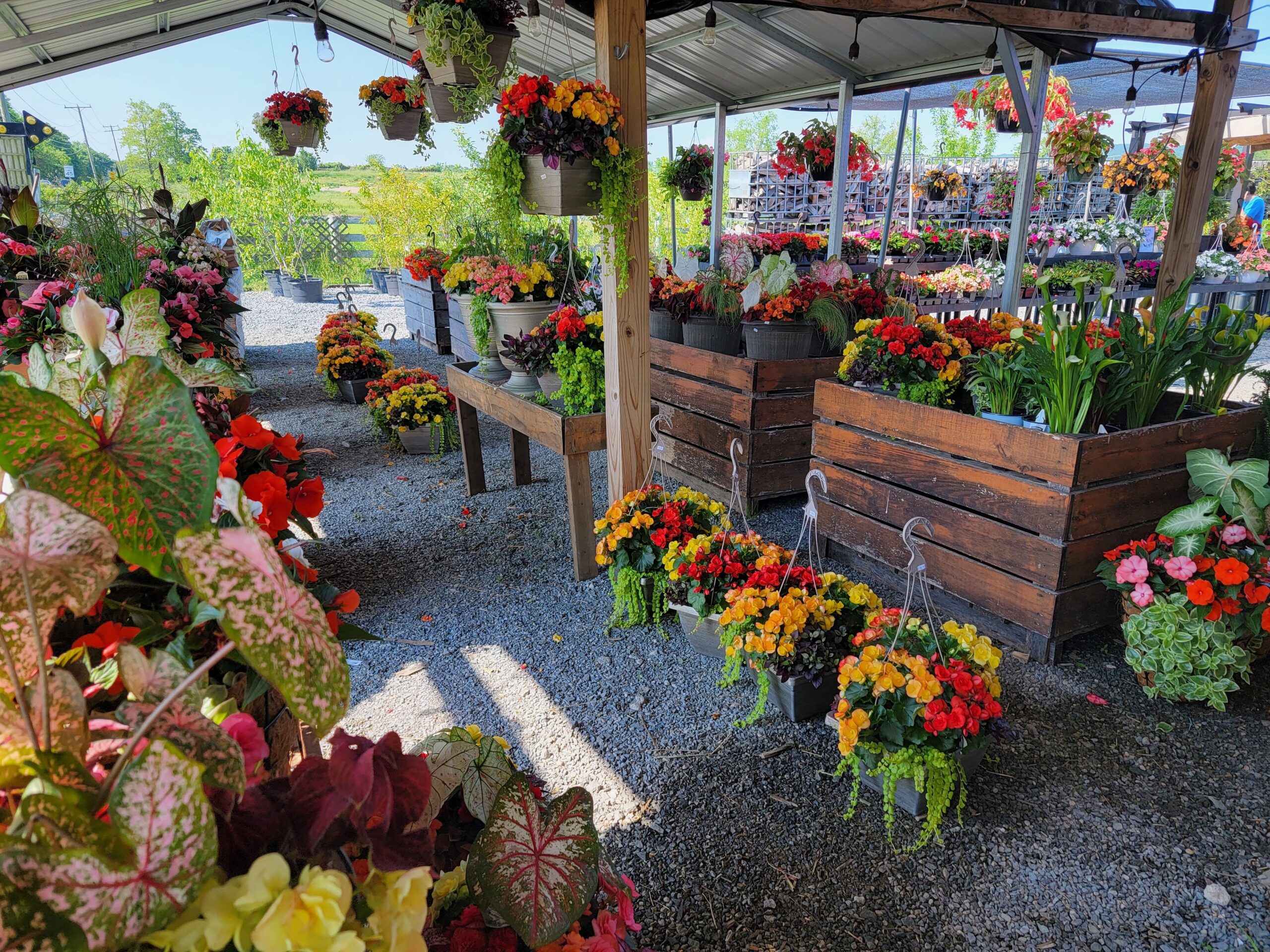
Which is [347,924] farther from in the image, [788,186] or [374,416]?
[788,186]

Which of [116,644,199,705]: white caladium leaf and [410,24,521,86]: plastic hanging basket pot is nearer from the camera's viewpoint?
[116,644,199,705]: white caladium leaf

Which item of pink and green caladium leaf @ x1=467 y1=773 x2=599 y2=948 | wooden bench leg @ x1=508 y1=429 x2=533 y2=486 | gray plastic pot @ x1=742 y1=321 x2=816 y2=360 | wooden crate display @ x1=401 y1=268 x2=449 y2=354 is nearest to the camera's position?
pink and green caladium leaf @ x1=467 y1=773 x2=599 y2=948

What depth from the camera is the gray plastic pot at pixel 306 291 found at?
1158 centimetres

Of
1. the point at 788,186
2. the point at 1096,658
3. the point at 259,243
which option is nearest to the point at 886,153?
the point at 788,186

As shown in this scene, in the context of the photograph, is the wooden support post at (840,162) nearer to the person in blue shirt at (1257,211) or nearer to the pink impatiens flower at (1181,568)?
the pink impatiens flower at (1181,568)

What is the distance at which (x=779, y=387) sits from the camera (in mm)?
3449

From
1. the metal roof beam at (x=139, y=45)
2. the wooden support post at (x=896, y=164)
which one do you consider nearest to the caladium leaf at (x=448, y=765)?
the wooden support post at (x=896, y=164)

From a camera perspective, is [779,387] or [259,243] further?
[259,243]

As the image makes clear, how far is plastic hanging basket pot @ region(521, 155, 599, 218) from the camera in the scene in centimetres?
248

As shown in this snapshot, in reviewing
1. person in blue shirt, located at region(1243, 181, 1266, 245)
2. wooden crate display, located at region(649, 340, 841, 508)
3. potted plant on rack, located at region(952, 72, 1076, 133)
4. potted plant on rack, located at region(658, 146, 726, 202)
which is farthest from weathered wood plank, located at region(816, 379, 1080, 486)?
person in blue shirt, located at region(1243, 181, 1266, 245)

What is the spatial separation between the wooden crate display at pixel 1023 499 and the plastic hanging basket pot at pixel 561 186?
1.21 meters

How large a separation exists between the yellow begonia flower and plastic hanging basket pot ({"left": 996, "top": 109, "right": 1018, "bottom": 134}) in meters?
5.63

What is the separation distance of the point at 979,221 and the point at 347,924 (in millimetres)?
10546

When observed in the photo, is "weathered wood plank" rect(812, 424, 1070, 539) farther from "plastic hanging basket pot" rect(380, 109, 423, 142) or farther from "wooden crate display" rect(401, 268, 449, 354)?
"wooden crate display" rect(401, 268, 449, 354)
